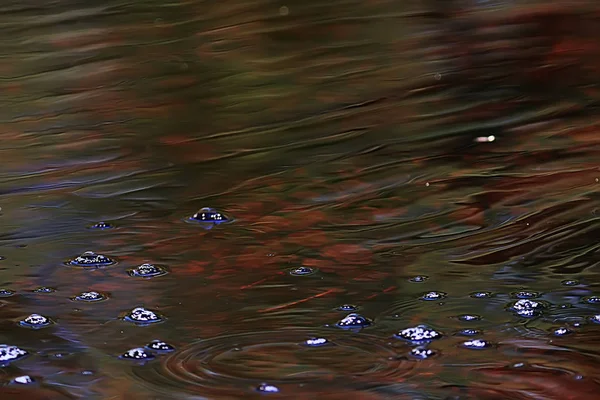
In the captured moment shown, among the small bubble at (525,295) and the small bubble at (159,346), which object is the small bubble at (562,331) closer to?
the small bubble at (525,295)

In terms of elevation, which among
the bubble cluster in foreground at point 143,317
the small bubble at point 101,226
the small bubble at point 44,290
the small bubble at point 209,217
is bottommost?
the bubble cluster in foreground at point 143,317

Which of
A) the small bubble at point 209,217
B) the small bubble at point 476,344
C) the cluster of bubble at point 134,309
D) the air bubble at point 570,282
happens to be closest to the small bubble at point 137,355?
the cluster of bubble at point 134,309

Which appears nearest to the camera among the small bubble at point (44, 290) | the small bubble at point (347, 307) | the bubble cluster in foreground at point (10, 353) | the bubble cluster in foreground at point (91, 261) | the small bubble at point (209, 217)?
the bubble cluster in foreground at point (10, 353)

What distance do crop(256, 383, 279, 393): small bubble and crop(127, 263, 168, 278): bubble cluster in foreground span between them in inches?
16.1

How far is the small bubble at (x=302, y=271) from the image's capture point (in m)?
1.37

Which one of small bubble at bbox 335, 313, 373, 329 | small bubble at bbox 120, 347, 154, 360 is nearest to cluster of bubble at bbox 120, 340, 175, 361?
small bubble at bbox 120, 347, 154, 360

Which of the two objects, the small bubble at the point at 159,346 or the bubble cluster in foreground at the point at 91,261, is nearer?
Answer: the small bubble at the point at 159,346

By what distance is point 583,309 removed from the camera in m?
1.21

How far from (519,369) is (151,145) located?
1260 millimetres

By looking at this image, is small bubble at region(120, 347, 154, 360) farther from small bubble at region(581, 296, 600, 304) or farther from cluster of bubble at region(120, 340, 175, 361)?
small bubble at region(581, 296, 600, 304)

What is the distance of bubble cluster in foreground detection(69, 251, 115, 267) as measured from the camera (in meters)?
1.45

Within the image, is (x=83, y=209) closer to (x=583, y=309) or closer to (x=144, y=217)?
(x=144, y=217)

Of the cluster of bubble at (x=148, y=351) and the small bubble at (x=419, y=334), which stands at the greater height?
the small bubble at (x=419, y=334)

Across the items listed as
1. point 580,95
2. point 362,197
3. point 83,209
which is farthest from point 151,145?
point 580,95
